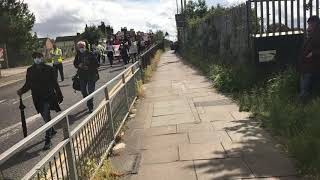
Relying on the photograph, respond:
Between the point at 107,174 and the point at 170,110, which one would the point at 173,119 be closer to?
the point at 170,110

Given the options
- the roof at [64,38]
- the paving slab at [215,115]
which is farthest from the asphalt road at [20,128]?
the roof at [64,38]

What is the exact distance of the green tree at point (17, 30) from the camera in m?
49.7

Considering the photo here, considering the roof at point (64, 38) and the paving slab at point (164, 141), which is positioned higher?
the paving slab at point (164, 141)

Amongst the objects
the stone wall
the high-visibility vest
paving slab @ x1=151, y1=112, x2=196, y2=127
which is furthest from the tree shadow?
the high-visibility vest

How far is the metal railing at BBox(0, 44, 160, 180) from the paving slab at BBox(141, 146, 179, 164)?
1.77 feet

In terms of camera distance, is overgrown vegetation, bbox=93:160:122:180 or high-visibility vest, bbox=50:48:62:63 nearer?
overgrown vegetation, bbox=93:160:122:180

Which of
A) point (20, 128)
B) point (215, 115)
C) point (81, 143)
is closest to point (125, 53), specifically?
point (20, 128)

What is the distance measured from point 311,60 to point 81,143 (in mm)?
5135

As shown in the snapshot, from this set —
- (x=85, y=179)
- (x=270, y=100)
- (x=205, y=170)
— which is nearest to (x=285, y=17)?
(x=270, y=100)

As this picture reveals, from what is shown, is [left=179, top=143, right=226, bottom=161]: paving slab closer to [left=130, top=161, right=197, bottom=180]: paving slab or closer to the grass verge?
[left=130, top=161, right=197, bottom=180]: paving slab

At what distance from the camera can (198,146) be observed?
7844 millimetres

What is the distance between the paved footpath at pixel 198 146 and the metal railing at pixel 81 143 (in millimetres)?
343

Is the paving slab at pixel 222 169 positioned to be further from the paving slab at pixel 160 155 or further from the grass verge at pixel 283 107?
the grass verge at pixel 283 107

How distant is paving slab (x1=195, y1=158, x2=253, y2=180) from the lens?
6.18 meters
